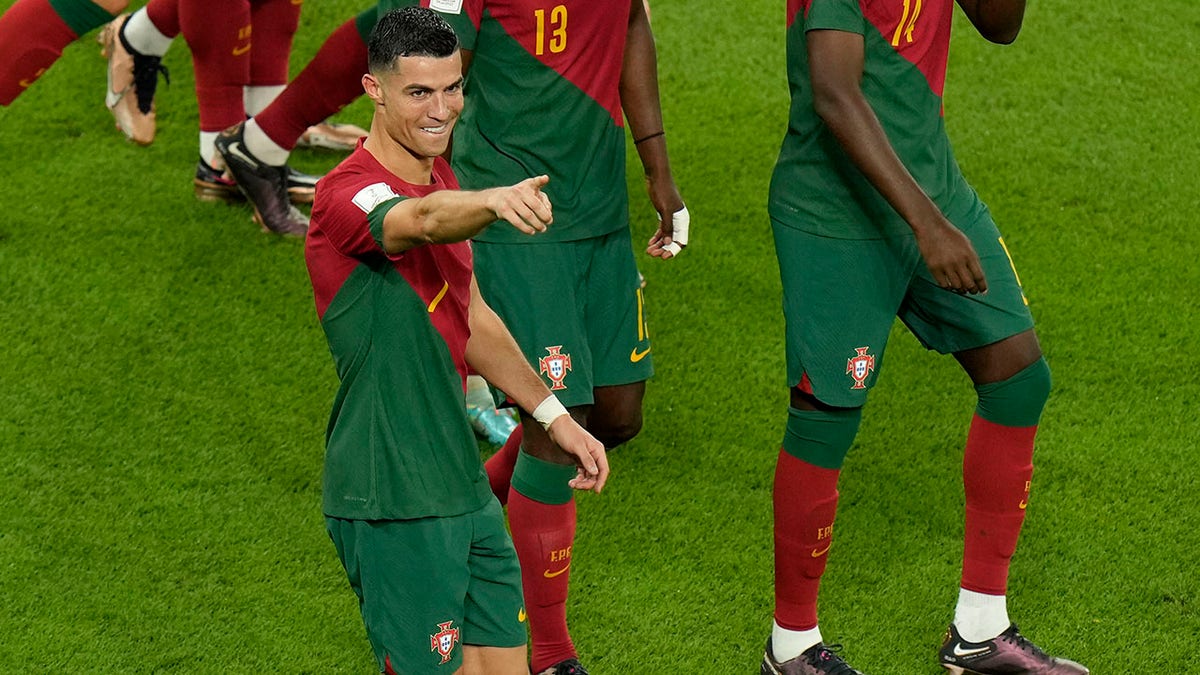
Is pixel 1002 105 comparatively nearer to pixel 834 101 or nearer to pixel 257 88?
pixel 257 88

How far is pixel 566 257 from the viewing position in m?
3.85

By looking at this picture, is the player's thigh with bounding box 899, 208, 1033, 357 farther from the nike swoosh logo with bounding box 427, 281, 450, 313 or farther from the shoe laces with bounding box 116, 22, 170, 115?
the shoe laces with bounding box 116, 22, 170, 115

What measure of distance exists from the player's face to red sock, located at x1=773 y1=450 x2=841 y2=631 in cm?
129

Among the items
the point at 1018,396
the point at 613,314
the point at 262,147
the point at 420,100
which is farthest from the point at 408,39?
the point at 262,147

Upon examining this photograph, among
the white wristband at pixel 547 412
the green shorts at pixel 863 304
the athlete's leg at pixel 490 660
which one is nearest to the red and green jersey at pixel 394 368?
the white wristband at pixel 547 412

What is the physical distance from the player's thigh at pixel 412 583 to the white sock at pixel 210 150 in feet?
10.3

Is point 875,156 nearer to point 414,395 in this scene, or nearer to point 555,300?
point 555,300

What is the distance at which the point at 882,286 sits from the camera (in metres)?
3.70

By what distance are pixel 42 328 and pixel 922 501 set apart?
276 cm

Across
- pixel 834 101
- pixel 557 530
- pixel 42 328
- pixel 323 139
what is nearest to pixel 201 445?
pixel 42 328

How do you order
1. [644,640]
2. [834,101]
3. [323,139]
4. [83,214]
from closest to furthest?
[834,101] < [644,640] < [83,214] < [323,139]

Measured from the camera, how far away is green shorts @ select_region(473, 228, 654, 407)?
3811 millimetres

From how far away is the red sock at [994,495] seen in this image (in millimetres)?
3824

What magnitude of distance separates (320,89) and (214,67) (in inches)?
19.5
